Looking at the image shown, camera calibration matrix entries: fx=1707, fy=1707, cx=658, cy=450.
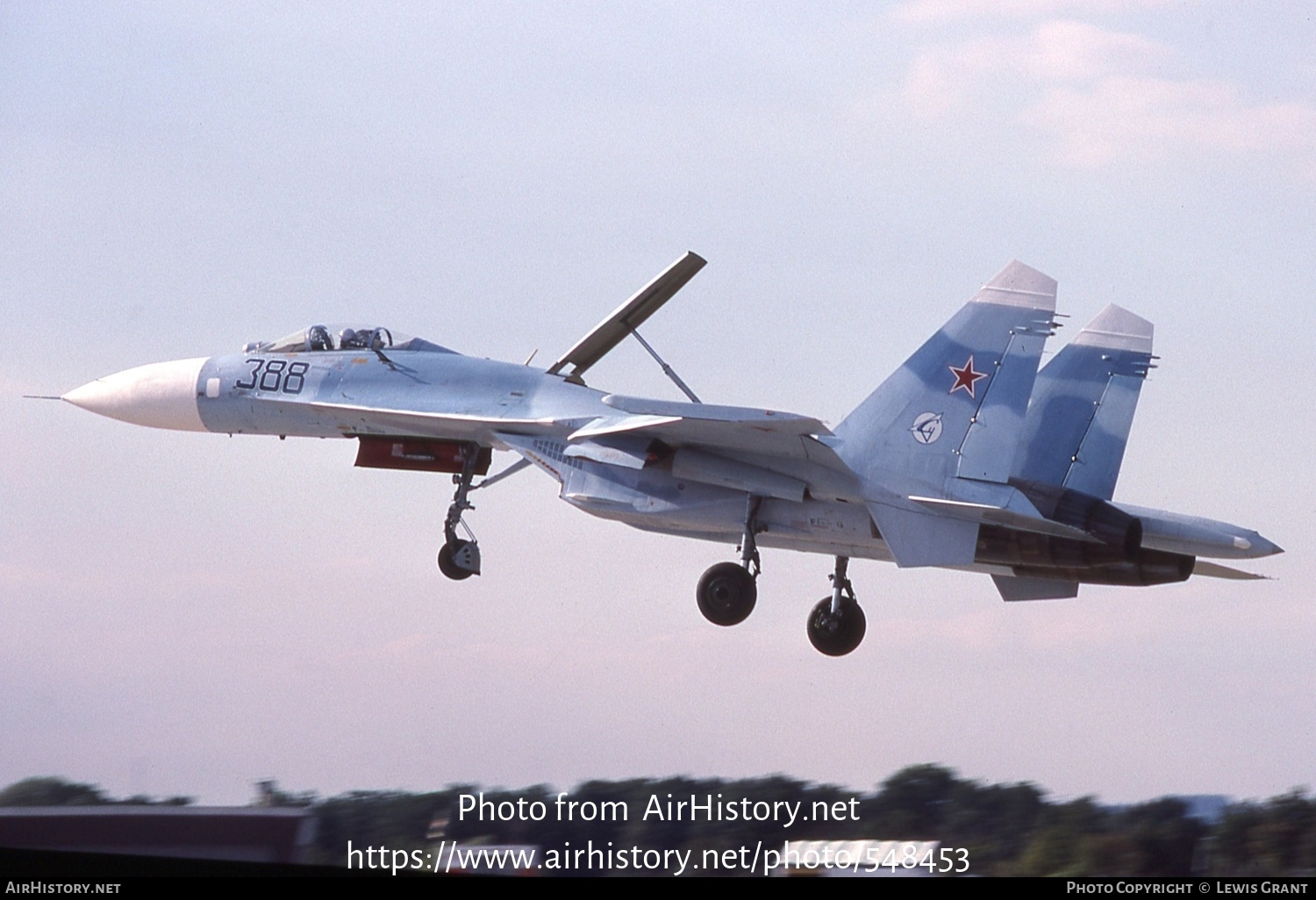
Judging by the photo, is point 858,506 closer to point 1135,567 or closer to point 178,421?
point 1135,567

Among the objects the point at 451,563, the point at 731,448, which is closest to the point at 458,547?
the point at 451,563

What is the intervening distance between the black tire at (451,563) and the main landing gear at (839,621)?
171 inches

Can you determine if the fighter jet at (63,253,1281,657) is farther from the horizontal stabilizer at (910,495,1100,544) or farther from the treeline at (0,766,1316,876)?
the treeline at (0,766,1316,876)

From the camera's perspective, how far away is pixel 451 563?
21.1 meters

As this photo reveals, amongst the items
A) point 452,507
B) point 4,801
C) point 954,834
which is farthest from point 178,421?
point 954,834

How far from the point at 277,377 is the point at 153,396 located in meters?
1.81

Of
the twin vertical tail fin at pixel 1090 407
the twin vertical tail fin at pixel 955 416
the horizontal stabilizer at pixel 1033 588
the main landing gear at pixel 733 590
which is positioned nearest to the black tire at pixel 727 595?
the main landing gear at pixel 733 590

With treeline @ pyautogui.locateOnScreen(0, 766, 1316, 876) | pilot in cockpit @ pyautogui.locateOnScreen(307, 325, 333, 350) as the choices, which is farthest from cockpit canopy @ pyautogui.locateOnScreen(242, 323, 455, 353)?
treeline @ pyautogui.locateOnScreen(0, 766, 1316, 876)

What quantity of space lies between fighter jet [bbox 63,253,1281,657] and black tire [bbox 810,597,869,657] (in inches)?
1.0

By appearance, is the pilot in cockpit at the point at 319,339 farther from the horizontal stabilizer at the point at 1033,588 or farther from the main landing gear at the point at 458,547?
the horizontal stabilizer at the point at 1033,588

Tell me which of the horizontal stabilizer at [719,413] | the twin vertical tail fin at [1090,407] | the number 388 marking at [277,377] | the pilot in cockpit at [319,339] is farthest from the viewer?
the pilot in cockpit at [319,339]

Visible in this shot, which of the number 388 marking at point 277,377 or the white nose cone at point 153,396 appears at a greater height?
the number 388 marking at point 277,377

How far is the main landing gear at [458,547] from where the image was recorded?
21.0 meters

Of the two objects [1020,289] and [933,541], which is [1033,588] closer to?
[933,541]
